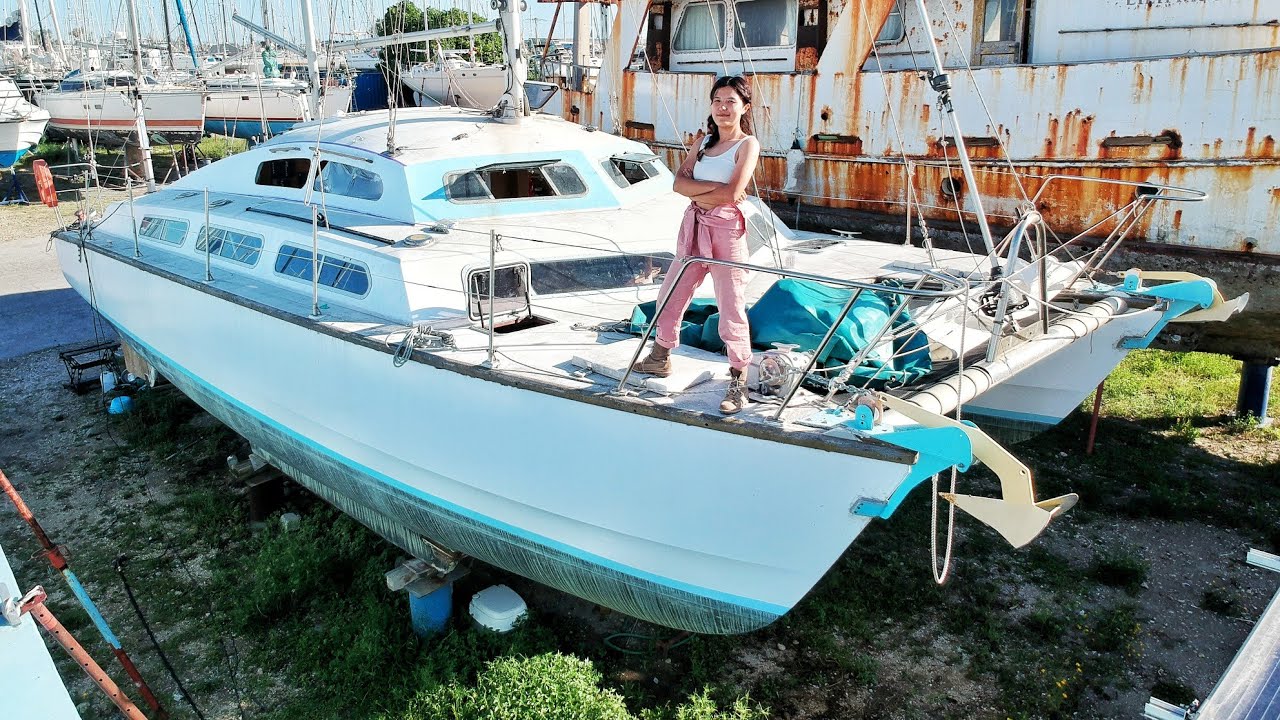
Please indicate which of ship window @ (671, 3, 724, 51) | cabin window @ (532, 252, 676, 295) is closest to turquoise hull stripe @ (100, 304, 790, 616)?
cabin window @ (532, 252, 676, 295)

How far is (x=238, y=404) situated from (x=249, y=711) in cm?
250

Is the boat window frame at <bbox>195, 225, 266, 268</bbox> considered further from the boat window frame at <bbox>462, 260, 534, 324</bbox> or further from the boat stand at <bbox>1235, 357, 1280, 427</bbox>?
the boat stand at <bbox>1235, 357, 1280, 427</bbox>

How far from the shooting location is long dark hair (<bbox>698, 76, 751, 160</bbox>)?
153 inches

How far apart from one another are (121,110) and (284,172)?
18448mm

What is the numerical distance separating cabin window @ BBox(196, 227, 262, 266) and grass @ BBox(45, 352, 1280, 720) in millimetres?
1760

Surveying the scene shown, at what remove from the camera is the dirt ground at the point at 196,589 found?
479 cm

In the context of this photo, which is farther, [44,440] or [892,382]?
[44,440]

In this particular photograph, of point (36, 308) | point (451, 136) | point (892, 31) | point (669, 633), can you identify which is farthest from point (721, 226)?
point (36, 308)

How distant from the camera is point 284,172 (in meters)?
7.22

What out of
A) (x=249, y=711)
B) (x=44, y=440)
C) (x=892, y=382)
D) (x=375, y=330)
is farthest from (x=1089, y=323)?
(x=44, y=440)

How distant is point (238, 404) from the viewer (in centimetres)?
644

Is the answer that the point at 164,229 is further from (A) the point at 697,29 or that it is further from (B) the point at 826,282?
(A) the point at 697,29

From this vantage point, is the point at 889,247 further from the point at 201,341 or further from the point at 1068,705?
the point at 201,341

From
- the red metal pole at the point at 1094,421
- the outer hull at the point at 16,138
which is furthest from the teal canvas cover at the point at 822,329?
the outer hull at the point at 16,138
